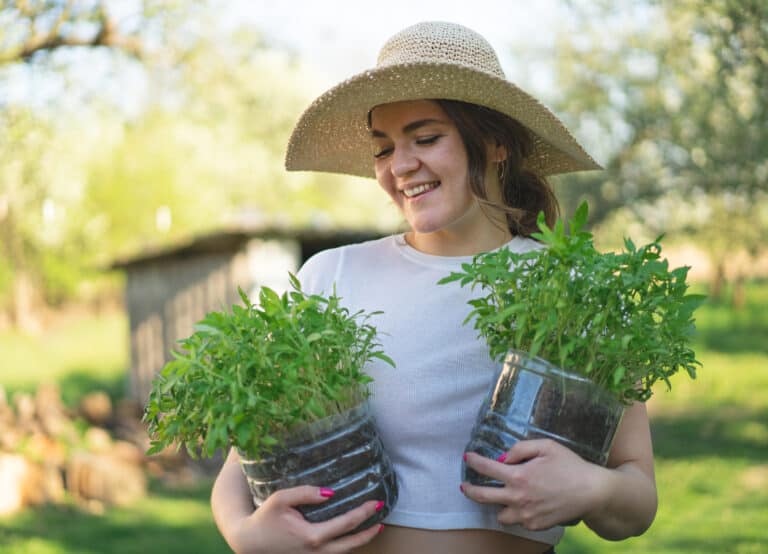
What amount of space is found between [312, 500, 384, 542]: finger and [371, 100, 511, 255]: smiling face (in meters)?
0.69

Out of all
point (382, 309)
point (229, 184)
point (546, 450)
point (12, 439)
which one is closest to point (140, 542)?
point (12, 439)

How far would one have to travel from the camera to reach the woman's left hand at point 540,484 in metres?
1.59

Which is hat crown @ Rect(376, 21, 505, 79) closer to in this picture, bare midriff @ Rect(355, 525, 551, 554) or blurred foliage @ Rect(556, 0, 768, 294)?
bare midriff @ Rect(355, 525, 551, 554)

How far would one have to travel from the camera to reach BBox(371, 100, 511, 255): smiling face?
2.00 m

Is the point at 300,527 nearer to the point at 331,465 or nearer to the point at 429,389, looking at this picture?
the point at 331,465

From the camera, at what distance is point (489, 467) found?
1.62m

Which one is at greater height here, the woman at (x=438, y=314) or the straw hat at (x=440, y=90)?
the straw hat at (x=440, y=90)

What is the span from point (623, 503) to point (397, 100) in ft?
3.56

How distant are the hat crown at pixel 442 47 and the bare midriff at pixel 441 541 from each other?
1.10 meters

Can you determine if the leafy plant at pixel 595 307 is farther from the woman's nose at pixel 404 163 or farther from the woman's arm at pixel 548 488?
the woman's nose at pixel 404 163

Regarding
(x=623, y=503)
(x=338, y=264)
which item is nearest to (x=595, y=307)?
(x=623, y=503)

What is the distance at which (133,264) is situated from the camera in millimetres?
14078

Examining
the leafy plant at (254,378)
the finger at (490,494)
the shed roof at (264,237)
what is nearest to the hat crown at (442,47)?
the leafy plant at (254,378)

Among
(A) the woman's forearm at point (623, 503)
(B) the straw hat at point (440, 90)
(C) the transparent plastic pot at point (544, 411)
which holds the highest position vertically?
(B) the straw hat at point (440, 90)
